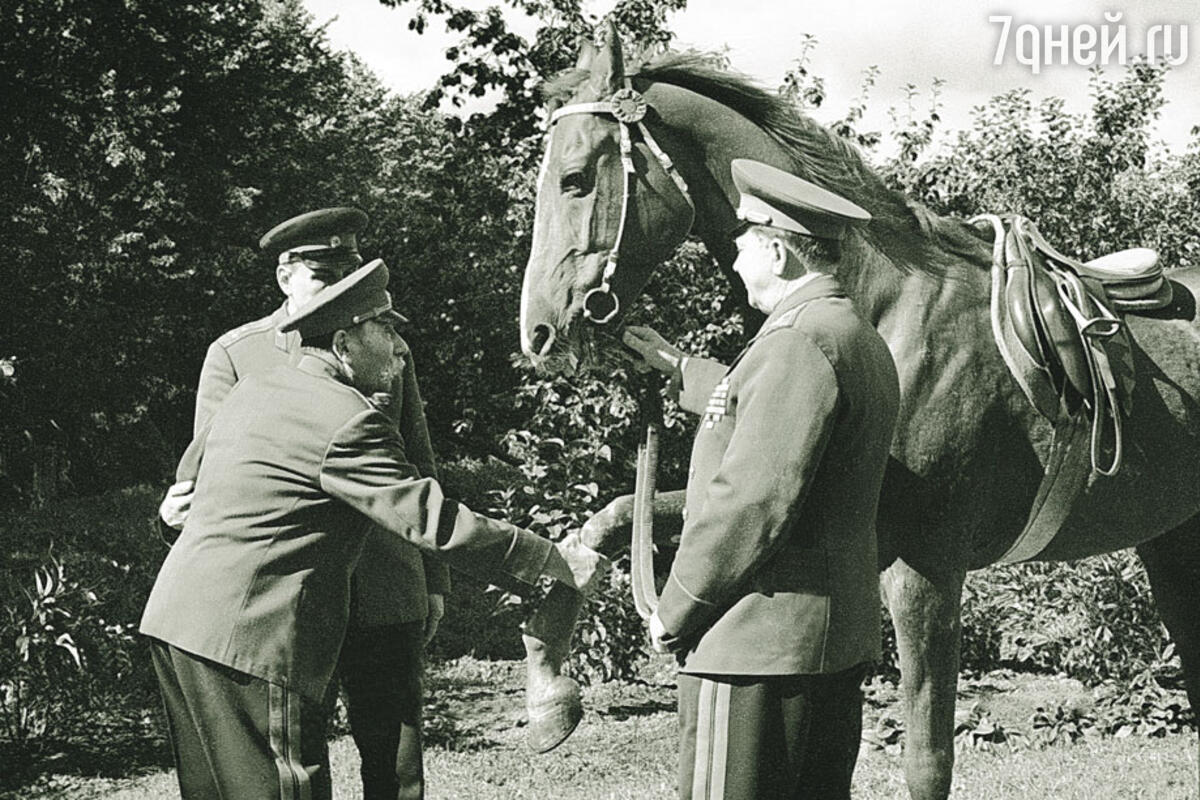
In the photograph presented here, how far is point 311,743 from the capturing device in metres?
3.63

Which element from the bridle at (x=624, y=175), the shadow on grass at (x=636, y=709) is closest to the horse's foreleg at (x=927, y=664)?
the bridle at (x=624, y=175)

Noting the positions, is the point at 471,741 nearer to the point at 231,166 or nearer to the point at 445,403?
the point at 445,403

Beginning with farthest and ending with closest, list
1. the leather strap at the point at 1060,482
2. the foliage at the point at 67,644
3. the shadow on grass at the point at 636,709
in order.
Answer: the shadow on grass at the point at 636,709
the foliage at the point at 67,644
the leather strap at the point at 1060,482

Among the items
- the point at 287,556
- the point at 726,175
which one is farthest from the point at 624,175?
the point at 287,556

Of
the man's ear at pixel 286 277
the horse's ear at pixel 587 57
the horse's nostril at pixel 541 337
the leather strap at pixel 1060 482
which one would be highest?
the horse's ear at pixel 587 57

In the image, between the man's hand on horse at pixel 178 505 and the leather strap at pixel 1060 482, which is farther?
the leather strap at pixel 1060 482

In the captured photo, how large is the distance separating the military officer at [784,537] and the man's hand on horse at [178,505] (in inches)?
78.5

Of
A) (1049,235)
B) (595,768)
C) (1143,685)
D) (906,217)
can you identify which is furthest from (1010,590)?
(906,217)

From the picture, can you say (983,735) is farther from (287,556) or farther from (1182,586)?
(287,556)

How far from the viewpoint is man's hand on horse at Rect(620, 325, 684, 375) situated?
157 inches

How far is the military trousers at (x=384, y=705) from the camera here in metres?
4.44

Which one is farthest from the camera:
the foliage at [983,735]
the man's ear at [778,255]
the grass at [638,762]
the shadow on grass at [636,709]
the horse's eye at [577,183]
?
the shadow on grass at [636,709]

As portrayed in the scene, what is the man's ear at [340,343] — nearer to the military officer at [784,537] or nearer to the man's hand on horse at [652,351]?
the man's hand on horse at [652,351]

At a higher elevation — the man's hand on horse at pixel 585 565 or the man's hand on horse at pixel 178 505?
the man's hand on horse at pixel 178 505
